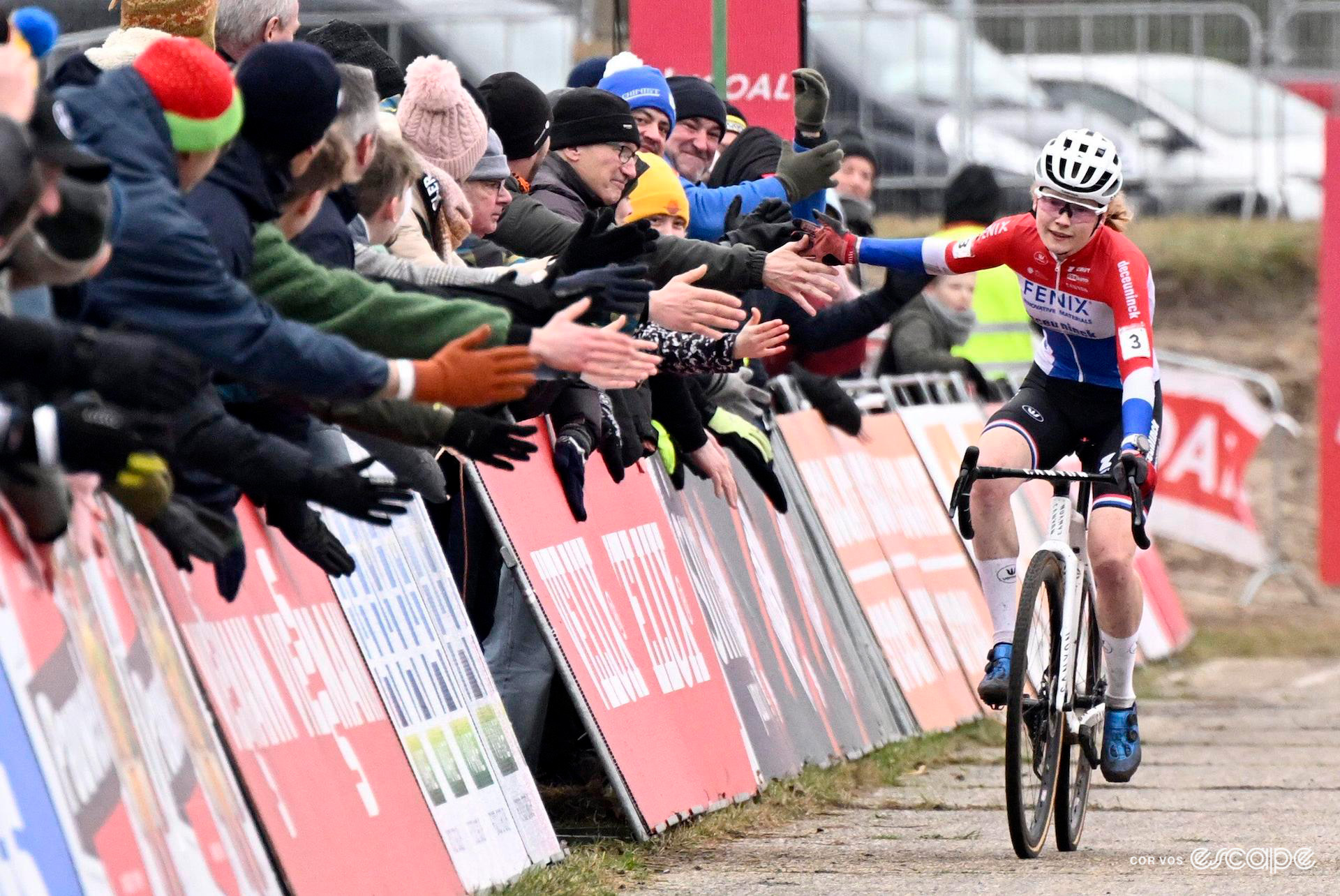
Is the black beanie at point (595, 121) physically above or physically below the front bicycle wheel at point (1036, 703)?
above

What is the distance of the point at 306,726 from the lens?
5809mm

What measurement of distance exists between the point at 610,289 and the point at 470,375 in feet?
2.47

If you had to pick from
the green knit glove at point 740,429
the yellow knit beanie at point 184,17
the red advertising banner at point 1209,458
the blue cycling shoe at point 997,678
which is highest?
the yellow knit beanie at point 184,17

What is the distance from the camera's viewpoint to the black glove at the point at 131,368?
414 cm

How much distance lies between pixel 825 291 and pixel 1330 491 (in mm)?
12016

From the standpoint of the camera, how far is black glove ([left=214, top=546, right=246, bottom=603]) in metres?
5.61

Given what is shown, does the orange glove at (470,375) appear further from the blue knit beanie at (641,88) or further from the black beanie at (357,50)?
the blue knit beanie at (641,88)

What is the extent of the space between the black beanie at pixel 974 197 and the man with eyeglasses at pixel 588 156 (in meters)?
8.20

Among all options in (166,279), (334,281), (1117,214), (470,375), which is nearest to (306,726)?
(334,281)

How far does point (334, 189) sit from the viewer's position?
566 cm

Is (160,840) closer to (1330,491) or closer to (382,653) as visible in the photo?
(382,653)

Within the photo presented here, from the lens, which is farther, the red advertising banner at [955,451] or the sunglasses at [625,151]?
the red advertising banner at [955,451]

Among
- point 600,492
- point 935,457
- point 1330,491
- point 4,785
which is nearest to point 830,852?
point 600,492

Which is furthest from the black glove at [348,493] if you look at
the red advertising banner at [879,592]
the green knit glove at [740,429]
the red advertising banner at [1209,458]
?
the red advertising banner at [1209,458]
